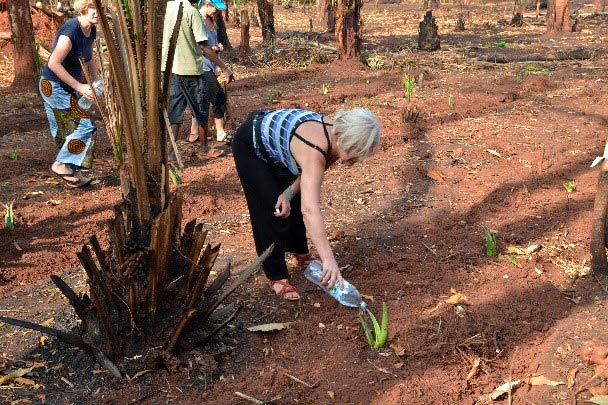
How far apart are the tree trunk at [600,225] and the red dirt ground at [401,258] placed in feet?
0.40

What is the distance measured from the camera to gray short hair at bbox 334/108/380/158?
3113 millimetres

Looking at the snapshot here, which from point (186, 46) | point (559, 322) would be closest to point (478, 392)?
point (559, 322)

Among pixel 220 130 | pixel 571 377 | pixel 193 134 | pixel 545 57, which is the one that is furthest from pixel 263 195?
pixel 545 57

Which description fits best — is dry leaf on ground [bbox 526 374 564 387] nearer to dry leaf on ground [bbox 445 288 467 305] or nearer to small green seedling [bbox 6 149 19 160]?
dry leaf on ground [bbox 445 288 467 305]

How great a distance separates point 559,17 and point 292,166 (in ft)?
48.5

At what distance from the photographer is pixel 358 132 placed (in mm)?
3107

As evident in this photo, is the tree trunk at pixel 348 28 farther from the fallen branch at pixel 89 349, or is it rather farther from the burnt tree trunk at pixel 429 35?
the fallen branch at pixel 89 349

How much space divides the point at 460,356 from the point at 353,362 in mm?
539

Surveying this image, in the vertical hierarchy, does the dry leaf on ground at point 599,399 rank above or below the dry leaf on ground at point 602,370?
below

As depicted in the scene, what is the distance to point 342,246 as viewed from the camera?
15.1ft

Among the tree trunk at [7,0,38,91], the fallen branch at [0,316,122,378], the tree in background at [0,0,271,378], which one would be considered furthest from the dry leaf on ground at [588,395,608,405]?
the tree trunk at [7,0,38,91]

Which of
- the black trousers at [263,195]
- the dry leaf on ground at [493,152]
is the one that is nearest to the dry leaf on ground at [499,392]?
the black trousers at [263,195]

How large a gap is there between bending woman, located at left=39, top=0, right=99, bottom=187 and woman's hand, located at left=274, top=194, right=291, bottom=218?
92.4 inches

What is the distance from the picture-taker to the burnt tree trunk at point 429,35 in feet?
Result: 43.7
